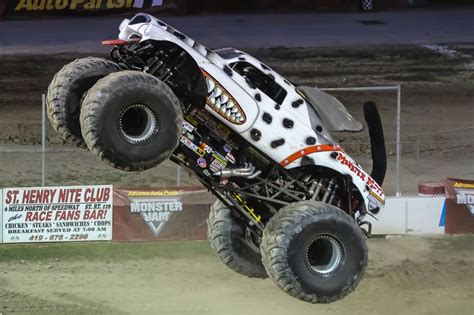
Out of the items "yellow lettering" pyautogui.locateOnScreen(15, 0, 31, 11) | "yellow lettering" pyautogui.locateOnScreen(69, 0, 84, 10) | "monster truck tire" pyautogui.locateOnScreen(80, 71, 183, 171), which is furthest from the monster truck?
"yellow lettering" pyautogui.locateOnScreen(15, 0, 31, 11)

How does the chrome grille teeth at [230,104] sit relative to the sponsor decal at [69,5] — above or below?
above

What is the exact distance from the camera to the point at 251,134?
32.7 ft

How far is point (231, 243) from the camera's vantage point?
11266 mm

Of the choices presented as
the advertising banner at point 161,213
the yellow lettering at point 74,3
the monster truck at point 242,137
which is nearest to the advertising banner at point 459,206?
the advertising banner at point 161,213

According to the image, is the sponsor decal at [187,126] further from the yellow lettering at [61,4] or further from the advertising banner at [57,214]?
the yellow lettering at [61,4]

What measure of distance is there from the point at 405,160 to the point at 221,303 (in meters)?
8.15

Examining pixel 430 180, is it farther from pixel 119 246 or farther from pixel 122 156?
pixel 122 156

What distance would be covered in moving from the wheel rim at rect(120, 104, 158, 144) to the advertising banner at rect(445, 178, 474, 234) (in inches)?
486

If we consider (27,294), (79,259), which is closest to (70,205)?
(79,259)

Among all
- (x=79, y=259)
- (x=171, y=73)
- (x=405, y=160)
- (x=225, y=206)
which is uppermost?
(x=171, y=73)

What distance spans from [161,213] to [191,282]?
6.99 feet

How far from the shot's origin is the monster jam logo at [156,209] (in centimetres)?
1998

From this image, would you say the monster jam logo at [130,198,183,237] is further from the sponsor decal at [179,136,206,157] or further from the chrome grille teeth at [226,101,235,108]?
the chrome grille teeth at [226,101,235,108]

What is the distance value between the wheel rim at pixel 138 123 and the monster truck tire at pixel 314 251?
1.73 m
